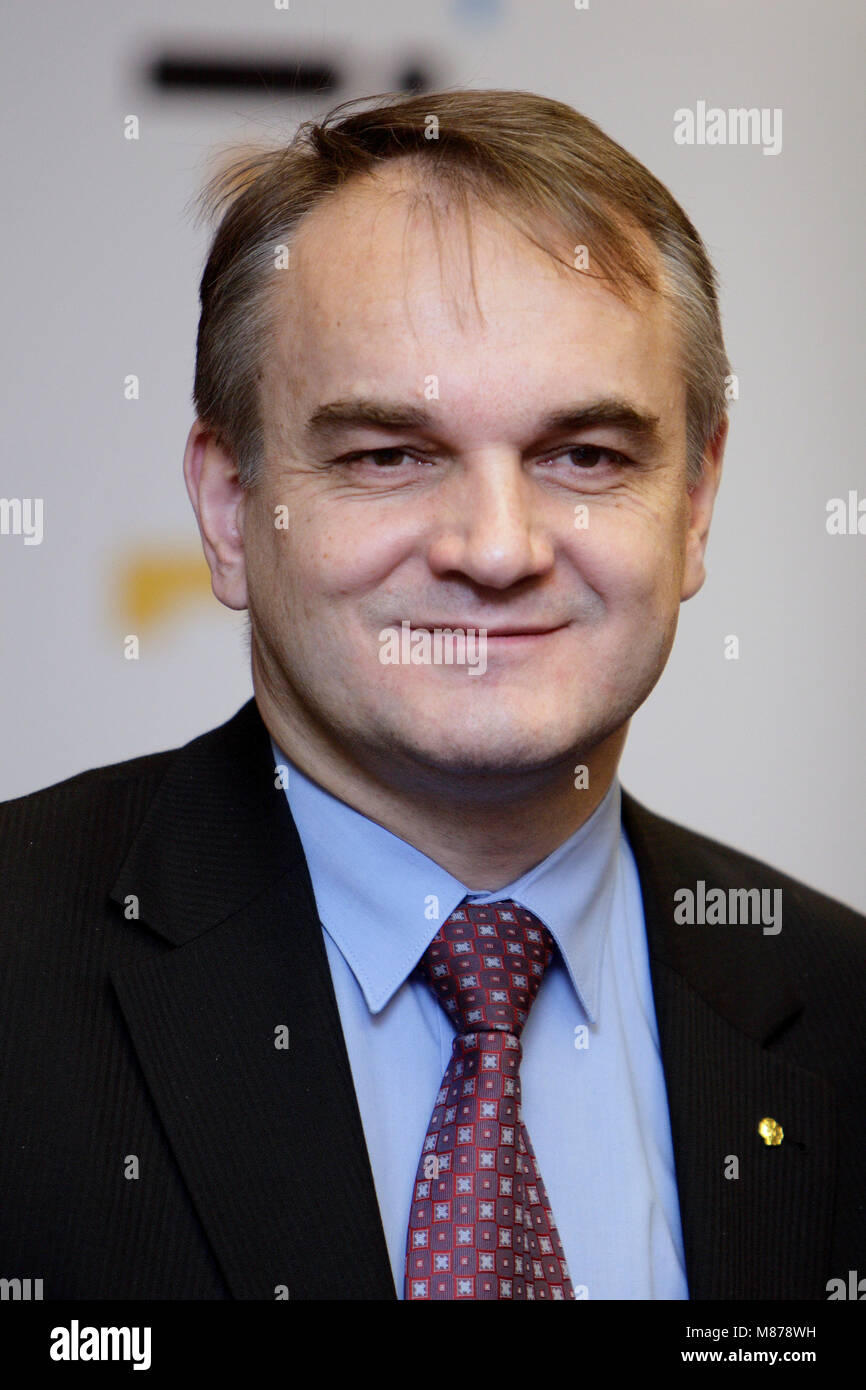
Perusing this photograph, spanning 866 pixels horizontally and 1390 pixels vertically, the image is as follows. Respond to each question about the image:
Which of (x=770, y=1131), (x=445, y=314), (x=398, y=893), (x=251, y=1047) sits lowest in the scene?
(x=770, y=1131)

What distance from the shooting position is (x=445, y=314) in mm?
1689

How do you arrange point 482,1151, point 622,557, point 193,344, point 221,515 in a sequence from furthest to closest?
point 193,344 < point 221,515 < point 622,557 < point 482,1151

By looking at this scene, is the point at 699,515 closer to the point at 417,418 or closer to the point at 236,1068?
the point at 417,418

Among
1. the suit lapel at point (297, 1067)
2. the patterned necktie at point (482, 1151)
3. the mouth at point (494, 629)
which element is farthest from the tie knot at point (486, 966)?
the mouth at point (494, 629)

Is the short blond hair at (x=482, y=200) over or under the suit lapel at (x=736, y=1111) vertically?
over

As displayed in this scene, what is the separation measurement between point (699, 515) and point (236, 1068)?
853mm

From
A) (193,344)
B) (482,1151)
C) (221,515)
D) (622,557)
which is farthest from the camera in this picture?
(193,344)

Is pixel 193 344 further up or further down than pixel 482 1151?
further up

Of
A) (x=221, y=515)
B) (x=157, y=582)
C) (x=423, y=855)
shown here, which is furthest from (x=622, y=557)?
(x=157, y=582)

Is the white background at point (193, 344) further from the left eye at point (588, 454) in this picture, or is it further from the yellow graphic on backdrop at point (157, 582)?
the left eye at point (588, 454)

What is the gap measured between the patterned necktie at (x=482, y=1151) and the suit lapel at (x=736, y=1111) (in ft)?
0.59

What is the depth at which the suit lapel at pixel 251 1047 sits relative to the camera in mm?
1562

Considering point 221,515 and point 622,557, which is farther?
point 221,515

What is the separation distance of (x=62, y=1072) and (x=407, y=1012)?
1.14 ft
